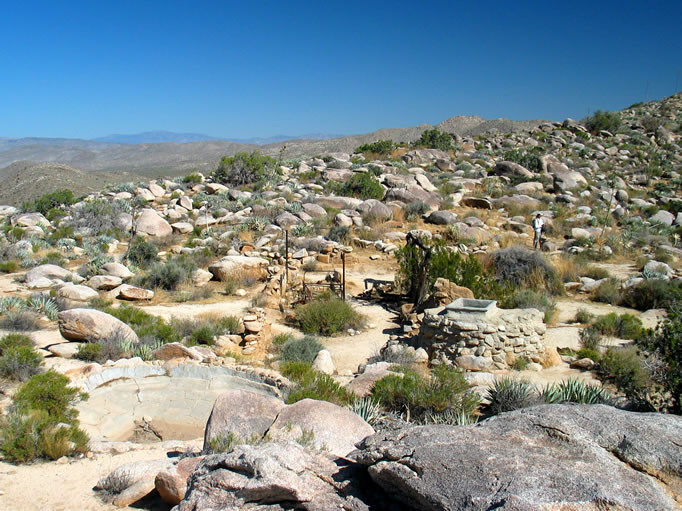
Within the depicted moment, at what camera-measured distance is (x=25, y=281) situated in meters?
12.9

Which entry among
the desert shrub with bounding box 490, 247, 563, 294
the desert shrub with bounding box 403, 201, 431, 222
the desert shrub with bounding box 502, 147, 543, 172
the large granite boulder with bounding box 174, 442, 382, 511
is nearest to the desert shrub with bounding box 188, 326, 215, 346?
the large granite boulder with bounding box 174, 442, 382, 511

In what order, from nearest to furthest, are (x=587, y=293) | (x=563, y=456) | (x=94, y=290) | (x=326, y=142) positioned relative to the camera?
(x=563, y=456)
(x=94, y=290)
(x=587, y=293)
(x=326, y=142)

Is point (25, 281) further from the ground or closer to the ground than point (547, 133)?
closer to the ground

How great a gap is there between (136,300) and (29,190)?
95.3ft

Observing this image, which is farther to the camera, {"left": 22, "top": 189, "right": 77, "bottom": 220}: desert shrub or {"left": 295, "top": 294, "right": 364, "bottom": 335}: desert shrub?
{"left": 22, "top": 189, "right": 77, "bottom": 220}: desert shrub

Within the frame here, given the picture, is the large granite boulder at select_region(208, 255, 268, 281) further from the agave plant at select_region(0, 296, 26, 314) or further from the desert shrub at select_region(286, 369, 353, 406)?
the desert shrub at select_region(286, 369, 353, 406)

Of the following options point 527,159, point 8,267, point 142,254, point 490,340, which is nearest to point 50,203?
point 8,267

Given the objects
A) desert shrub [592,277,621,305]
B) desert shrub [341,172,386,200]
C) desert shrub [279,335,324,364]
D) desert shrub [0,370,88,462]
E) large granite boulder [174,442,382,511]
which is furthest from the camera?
desert shrub [341,172,386,200]

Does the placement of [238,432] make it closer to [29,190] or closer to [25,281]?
[25,281]

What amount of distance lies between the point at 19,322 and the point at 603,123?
4516cm

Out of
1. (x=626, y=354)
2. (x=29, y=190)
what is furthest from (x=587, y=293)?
(x=29, y=190)

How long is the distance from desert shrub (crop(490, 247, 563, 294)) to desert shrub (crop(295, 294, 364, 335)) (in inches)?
169

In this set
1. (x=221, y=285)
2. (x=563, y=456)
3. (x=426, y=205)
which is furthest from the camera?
(x=426, y=205)

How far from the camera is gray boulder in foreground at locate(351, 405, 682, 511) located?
2.48 metres
